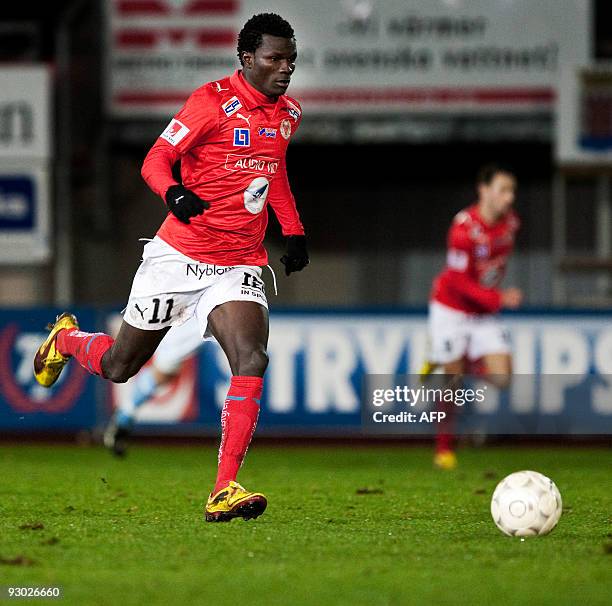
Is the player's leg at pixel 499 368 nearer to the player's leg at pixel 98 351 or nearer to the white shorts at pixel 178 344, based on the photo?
the white shorts at pixel 178 344

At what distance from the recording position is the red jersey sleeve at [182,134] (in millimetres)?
6422

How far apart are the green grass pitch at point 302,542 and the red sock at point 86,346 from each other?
714 millimetres

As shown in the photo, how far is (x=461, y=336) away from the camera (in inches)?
417

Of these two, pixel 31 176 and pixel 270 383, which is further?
pixel 31 176

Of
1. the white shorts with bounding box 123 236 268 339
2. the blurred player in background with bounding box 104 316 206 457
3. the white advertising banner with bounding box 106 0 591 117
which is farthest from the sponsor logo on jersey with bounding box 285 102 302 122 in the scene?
the white advertising banner with bounding box 106 0 591 117

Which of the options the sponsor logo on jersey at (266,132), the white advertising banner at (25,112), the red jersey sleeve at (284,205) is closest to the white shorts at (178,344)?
the red jersey sleeve at (284,205)

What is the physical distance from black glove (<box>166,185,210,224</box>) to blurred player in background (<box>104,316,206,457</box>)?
3.30 meters

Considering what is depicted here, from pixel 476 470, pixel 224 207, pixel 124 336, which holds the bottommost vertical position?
pixel 476 470

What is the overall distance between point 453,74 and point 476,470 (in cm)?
649

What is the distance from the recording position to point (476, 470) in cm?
1017

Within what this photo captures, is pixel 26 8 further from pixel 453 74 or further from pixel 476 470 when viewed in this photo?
pixel 476 470

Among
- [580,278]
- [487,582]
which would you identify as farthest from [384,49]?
[487,582]

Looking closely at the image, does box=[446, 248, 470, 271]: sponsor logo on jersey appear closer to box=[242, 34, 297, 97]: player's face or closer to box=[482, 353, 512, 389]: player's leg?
box=[482, 353, 512, 389]: player's leg

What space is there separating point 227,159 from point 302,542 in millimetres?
1790
